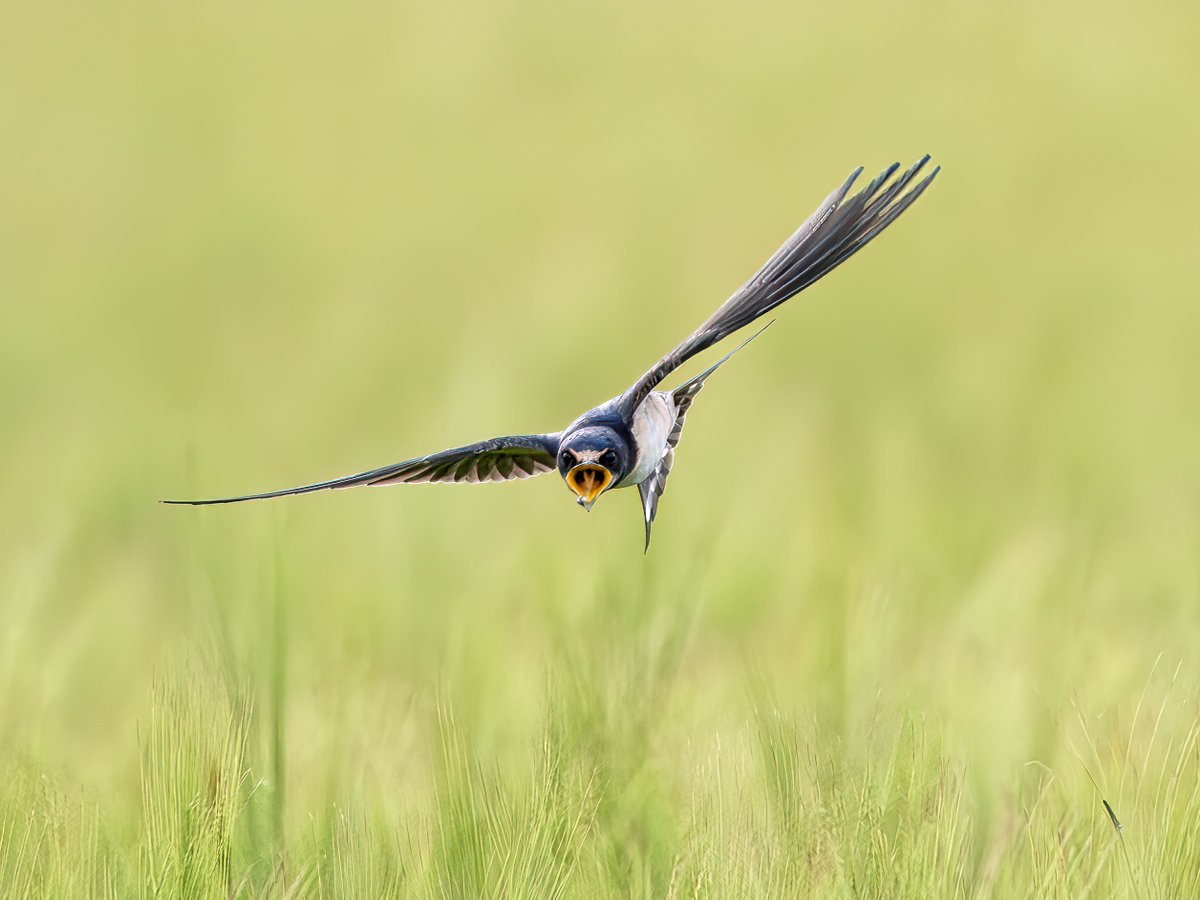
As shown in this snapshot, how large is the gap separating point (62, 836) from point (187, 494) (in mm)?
889

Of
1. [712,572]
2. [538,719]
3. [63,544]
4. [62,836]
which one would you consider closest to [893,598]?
[712,572]

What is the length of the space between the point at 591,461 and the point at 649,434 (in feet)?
0.87

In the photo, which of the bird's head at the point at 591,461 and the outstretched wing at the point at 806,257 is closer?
the bird's head at the point at 591,461

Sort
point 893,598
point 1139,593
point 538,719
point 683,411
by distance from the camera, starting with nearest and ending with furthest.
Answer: point 538,719
point 683,411
point 893,598
point 1139,593

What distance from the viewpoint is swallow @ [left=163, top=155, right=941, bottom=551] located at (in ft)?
7.19

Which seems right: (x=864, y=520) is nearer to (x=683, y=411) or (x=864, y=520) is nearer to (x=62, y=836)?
(x=683, y=411)

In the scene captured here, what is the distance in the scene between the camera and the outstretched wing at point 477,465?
253cm

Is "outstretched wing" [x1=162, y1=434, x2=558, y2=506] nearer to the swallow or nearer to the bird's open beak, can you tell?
the swallow

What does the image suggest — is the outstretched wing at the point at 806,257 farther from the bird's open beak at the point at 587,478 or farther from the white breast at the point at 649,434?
the bird's open beak at the point at 587,478

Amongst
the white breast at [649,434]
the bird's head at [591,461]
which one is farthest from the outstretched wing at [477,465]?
the bird's head at [591,461]

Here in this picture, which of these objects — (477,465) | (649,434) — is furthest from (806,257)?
(477,465)

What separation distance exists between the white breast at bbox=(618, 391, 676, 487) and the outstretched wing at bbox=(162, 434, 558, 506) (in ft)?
0.46

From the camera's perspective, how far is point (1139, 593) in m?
3.91

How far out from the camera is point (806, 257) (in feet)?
7.82
